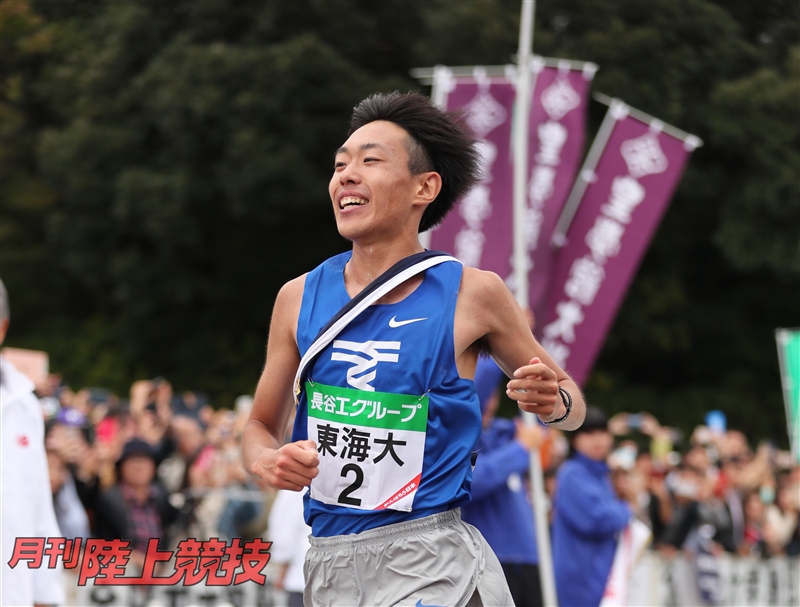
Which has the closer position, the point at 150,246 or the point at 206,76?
the point at 206,76

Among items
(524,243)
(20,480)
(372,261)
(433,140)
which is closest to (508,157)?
(524,243)

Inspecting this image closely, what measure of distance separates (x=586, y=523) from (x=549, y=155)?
12.2 ft

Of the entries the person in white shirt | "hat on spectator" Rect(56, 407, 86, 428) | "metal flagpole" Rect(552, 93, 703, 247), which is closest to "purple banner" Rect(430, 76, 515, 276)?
"metal flagpole" Rect(552, 93, 703, 247)

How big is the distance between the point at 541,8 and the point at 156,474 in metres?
Answer: 12.8

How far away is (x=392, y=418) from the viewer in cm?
305

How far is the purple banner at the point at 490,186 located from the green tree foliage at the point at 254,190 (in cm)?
884

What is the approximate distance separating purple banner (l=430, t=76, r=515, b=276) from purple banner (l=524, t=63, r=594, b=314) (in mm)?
248

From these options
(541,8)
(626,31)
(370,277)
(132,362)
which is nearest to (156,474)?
(370,277)

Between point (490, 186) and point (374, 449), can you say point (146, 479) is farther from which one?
point (374, 449)

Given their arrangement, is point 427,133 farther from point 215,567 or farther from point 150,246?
point 150,246

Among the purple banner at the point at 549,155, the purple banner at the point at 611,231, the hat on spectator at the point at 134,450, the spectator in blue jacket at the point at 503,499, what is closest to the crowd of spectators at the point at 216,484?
the hat on spectator at the point at 134,450

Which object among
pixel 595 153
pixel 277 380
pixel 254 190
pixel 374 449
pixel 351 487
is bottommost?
pixel 351 487

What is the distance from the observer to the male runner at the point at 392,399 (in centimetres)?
303

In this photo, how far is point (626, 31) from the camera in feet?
57.1
